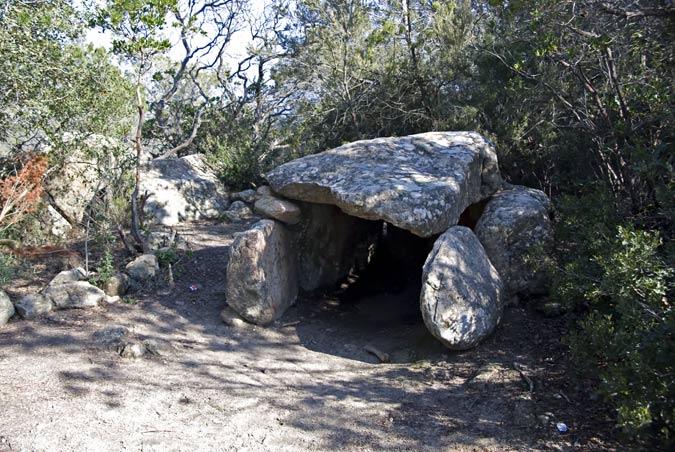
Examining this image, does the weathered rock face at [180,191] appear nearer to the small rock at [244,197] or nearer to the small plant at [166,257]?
the small rock at [244,197]

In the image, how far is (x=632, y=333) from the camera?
11.4 ft

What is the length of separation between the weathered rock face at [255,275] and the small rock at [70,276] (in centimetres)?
169

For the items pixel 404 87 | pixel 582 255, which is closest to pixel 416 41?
pixel 404 87

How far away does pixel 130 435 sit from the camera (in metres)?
3.57

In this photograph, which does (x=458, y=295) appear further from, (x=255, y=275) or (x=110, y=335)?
(x=110, y=335)

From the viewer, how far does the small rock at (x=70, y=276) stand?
5742 mm

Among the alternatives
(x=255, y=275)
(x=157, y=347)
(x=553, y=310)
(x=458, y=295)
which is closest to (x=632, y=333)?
(x=458, y=295)

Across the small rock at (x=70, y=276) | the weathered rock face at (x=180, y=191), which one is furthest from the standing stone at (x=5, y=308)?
the weathered rock face at (x=180, y=191)

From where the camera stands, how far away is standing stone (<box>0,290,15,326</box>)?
17.0 ft

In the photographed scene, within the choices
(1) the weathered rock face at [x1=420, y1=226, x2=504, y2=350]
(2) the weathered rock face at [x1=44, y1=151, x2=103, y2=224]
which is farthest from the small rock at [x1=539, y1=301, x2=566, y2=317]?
(2) the weathered rock face at [x1=44, y1=151, x2=103, y2=224]

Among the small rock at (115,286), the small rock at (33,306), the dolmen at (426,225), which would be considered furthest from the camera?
the small rock at (115,286)

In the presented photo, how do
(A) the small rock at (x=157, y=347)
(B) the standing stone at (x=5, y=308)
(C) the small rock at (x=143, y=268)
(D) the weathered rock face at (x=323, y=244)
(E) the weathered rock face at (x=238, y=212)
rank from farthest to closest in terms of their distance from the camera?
1. (E) the weathered rock face at (x=238, y=212)
2. (D) the weathered rock face at (x=323, y=244)
3. (C) the small rock at (x=143, y=268)
4. (B) the standing stone at (x=5, y=308)
5. (A) the small rock at (x=157, y=347)

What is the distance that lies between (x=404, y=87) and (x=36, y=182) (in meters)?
5.92

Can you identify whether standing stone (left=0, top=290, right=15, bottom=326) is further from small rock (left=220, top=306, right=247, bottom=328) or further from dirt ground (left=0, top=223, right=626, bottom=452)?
small rock (left=220, top=306, right=247, bottom=328)
